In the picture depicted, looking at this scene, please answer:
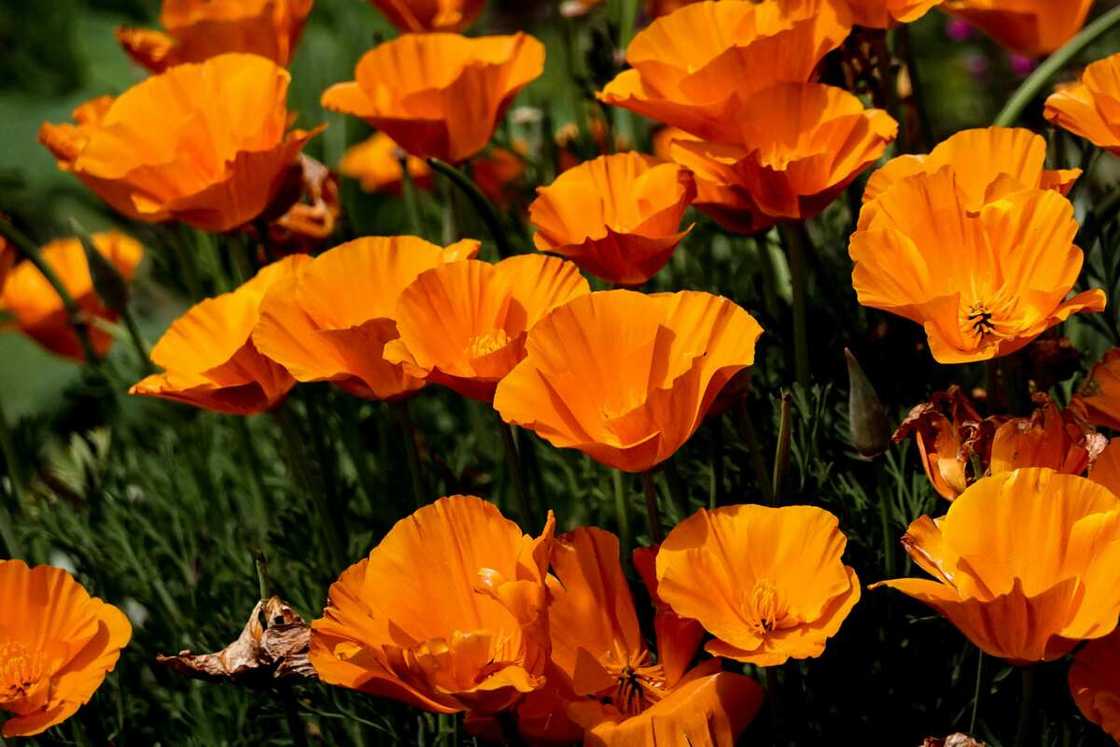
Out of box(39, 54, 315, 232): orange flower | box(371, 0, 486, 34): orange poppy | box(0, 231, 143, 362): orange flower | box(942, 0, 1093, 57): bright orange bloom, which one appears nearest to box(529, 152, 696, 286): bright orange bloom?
box(39, 54, 315, 232): orange flower

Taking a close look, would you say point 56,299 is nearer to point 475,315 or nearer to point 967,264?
point 475,315

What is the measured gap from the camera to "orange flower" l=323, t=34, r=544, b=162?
131cm

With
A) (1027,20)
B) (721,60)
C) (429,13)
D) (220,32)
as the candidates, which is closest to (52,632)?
(721,60)

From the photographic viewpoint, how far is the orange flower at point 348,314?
3.45 feet

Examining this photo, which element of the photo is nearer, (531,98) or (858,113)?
(858,113)

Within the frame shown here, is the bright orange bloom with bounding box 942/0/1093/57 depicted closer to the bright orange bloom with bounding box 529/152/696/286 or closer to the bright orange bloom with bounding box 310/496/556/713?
the bright orange bloom with bounding box 529/152/696/286

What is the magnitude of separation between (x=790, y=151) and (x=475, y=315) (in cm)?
28

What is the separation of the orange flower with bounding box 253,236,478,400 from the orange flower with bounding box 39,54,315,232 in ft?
0.59

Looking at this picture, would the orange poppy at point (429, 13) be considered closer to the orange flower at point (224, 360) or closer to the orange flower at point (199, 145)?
the orange flower at point (199, 145)

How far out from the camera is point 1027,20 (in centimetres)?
137

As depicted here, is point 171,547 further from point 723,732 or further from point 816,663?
point 723,732

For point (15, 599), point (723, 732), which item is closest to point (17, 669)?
point (15, 599)

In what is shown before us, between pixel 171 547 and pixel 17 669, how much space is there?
0.53 m

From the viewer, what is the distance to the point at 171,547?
155cm
